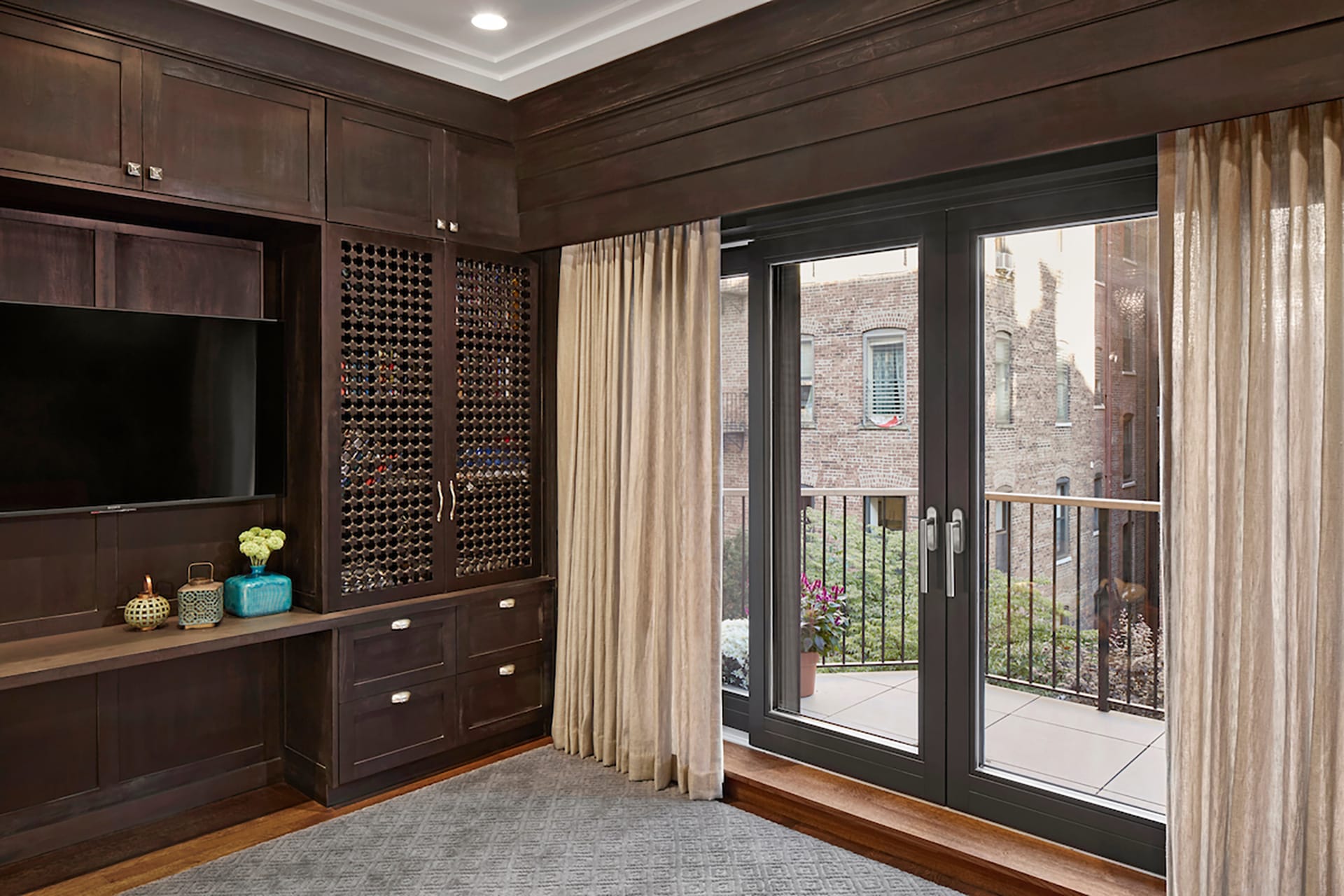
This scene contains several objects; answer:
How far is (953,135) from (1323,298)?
3.27 feet

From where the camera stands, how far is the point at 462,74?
347cm

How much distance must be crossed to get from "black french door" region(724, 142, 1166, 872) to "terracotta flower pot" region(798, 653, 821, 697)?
0.01 metres

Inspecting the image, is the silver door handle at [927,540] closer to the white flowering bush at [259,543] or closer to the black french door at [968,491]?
the black french door at [968,491]

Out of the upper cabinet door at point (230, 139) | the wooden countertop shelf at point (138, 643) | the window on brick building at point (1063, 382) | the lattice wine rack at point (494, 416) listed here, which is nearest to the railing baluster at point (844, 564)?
the window on brick building at point (1063, 382)

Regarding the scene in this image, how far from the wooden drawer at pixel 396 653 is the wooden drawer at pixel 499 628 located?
0.07 metres

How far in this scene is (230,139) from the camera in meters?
2.88

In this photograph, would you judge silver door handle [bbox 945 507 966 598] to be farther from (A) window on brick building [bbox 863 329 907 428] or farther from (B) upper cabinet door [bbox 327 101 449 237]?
(B) upper cabinet door [bbox 327 101 449 237]

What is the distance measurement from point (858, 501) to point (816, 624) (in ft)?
1.77

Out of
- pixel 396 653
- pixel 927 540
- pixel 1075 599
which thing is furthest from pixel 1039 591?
pixel 396 653

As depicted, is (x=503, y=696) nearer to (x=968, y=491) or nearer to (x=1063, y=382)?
(x=968, y=491)

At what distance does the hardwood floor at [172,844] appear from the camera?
266 cm

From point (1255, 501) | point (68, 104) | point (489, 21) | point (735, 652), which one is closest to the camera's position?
point (1255, 501)

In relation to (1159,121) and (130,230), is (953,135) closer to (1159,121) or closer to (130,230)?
(1159,121)

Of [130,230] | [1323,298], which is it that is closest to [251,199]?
[130,230]
